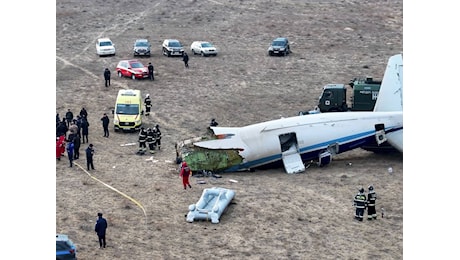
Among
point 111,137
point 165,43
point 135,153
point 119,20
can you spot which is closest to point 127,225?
point 135,153

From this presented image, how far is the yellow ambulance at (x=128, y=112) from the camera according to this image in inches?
1682

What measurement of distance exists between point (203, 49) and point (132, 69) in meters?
8.68

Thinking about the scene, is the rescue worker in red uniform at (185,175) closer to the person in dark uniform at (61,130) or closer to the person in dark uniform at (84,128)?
the person in dark uniform at (61,130)

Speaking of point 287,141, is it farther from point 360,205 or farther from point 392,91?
point 360,205

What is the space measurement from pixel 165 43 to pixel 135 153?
79.4ft

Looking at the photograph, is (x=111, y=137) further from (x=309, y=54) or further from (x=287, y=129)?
(x=309, y=54)

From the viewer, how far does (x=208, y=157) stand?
3612 cm

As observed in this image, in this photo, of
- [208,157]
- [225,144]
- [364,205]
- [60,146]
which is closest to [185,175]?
[208,157]

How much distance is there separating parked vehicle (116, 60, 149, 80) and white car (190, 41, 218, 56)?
728cm

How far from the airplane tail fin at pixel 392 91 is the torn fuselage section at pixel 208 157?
28.0 feet

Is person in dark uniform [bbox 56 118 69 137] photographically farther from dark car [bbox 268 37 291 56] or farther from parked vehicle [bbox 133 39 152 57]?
dark car [bbox 268 37 291 56]

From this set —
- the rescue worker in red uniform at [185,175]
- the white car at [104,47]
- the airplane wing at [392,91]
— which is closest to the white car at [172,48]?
the white car at [104,47]

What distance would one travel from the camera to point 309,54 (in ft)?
206

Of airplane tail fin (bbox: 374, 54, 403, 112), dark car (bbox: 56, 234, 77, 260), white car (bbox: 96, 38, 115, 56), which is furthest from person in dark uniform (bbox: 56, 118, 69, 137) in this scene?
white car (bbox: 96, 38, 115, 56)
